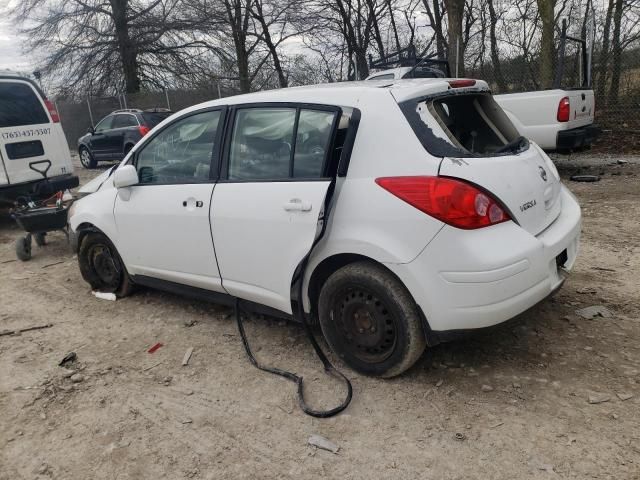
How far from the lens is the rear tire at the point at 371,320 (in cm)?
280

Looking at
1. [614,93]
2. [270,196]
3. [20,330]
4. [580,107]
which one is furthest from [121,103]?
[270,196]

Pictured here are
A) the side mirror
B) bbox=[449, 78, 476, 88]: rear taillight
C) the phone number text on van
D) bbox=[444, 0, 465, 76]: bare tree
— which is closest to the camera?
bbox=[449, 78, 476, 88]: rear taillight

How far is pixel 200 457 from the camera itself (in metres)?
2.55

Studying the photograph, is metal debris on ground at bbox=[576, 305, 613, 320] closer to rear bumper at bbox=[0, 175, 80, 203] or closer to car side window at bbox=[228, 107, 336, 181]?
car side window at bbox=[228, 107, 336, 181]

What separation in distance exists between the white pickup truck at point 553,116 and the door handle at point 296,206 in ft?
19.0

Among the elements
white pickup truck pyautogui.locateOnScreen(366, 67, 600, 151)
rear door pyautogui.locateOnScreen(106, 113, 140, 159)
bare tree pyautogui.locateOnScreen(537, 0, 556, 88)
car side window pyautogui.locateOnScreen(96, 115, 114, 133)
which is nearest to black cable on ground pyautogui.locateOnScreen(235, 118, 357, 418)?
white pickup truck pyautogui.locateOnScreen(366, 67, 600, 151)

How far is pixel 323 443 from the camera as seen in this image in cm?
259

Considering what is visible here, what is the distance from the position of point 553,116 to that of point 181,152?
6.53 metres

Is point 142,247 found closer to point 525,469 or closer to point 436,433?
point 436,433

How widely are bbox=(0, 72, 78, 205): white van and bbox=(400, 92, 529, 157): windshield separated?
6.06 m

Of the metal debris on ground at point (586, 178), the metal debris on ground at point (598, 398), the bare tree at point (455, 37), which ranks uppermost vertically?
the bare tree at point (455, 37)

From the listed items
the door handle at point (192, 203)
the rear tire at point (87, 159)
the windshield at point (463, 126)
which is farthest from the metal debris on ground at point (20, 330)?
the rear tire at point (87, 159)

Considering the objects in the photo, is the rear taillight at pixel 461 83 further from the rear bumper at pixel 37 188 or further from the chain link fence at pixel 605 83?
the chain link fence at pixel 605 83

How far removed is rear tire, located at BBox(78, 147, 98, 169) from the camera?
51.1ft
